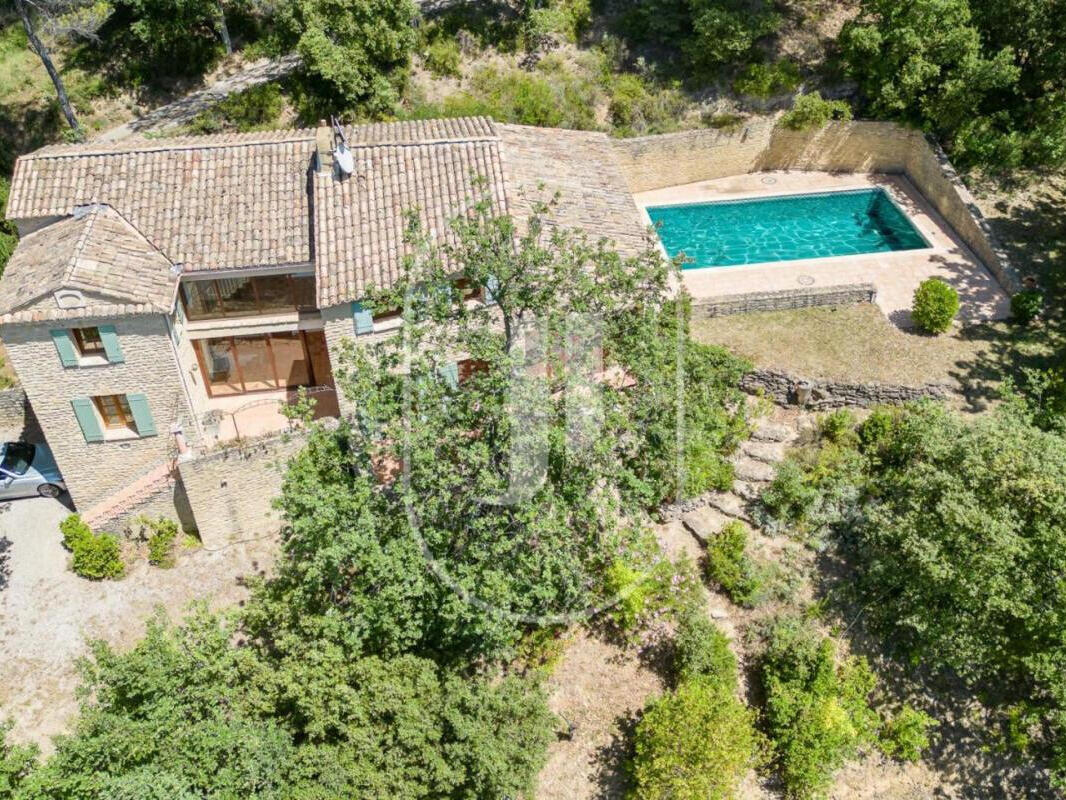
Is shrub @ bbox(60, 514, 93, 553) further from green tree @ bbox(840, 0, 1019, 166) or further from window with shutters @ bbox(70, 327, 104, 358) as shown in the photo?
green tree @ bbox(840, 0, 1019, 166)

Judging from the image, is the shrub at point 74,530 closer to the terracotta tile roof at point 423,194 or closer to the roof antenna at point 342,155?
the terracotta tile roof at point 423,194

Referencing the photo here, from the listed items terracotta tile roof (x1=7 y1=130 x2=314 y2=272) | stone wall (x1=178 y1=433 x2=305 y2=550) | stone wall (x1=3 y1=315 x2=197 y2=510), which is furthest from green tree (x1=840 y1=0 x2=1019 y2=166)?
stone wall (x1=3 y1=315 x2=197 y2=510)

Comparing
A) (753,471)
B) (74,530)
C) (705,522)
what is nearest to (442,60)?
(753,471)

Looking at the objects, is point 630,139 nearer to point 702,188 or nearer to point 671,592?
point 702,188

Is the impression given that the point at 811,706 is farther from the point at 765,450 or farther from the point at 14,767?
the point at 14,767

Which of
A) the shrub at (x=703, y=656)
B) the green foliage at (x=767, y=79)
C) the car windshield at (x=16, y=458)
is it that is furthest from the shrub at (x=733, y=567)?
the green foliage at (x=767, y=79)

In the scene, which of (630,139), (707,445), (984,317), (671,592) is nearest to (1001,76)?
(984,317)
